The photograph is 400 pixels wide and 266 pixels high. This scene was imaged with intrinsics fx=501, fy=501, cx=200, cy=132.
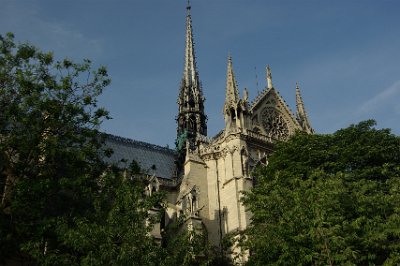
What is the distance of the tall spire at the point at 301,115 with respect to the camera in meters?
36.7

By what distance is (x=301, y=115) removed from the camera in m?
37.6

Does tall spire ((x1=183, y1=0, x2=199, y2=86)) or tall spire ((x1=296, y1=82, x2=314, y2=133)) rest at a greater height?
tall spire ((x1=183, y1=0, x2=199, y2=86))

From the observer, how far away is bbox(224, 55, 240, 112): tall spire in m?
32.5

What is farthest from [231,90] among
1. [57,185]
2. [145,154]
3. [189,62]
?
[57,185]

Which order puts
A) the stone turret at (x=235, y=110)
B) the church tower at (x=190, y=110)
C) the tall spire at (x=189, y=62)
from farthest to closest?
the tall spire at (x=189, y=62) → the church tower at (x=190, y=110) → the stone turret at (x=235, y=110)

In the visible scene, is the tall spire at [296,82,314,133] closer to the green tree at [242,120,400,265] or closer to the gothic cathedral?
the gothic cathedral

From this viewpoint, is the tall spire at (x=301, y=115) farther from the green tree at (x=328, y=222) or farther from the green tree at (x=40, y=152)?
the green tree at (x=40, y=152)

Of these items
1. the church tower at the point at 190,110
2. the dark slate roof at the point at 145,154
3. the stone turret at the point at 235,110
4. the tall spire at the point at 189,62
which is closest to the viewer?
the stone turret at the point at 235,110

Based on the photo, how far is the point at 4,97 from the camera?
16.9 m

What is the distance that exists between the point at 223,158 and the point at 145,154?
8954 millimetres

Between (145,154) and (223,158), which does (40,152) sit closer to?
(223,158)

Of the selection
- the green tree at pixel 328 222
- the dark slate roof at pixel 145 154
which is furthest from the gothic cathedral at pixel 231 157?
the green tree at pixel 328 222

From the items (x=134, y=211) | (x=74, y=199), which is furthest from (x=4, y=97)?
(x=134, y=211)

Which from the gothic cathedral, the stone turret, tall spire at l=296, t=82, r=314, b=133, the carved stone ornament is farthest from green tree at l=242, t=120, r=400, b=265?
tall spire at l=296, t=82, r=314, b=133
